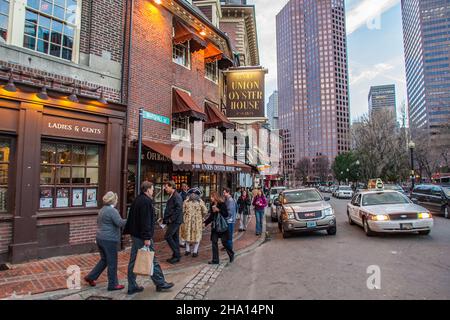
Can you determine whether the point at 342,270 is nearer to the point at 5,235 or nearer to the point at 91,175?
the point at 91,175

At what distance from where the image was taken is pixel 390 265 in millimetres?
5781

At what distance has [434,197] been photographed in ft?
48.2

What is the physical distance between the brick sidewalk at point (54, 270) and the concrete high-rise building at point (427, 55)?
275ft

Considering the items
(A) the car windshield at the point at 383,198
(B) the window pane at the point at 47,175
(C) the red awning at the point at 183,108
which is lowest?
(A) the car windshield at the point at 383,198

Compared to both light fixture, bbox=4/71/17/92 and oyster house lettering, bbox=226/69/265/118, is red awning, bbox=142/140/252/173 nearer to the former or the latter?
oyster house lettering, bbox=226/69/265/118

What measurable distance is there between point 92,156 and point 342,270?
6.99 meters

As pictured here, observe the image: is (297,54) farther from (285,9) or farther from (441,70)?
(441,70)

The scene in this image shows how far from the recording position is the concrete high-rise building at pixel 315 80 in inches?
5753

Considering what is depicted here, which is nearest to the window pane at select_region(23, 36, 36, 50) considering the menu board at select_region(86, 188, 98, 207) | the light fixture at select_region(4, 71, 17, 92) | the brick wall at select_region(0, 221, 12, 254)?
the light fixture at select_region(4, 71, 17, 92)

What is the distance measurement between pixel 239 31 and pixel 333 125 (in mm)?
132367

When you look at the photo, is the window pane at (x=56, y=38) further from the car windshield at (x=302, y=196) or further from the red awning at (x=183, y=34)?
the car windshield at (x=302, y=196)

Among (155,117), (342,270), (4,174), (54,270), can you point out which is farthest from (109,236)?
(155,117)

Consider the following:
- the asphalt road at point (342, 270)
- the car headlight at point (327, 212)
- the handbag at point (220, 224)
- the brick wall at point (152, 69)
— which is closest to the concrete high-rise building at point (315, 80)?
the car headlight at point (327, 212)
